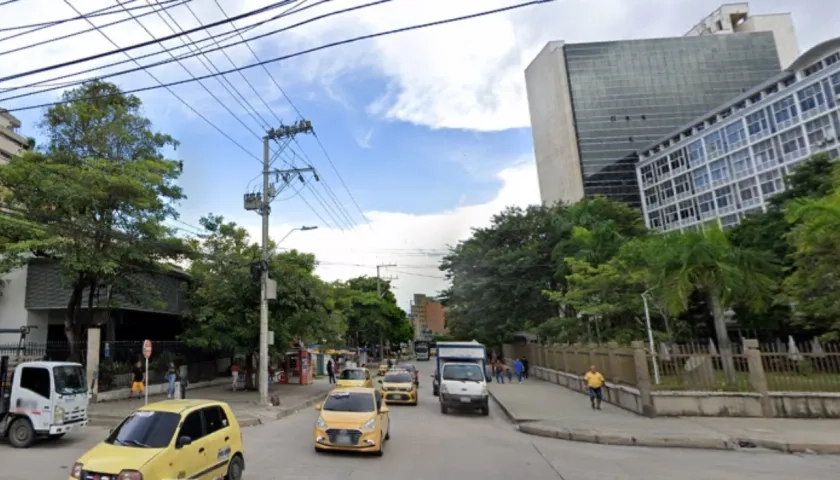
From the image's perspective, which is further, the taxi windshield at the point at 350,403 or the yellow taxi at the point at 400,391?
the yellow taxi at the point at 400,391

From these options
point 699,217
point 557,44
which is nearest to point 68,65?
point 699,217

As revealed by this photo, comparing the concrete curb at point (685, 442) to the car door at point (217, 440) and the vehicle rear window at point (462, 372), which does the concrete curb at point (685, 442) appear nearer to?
the vehicle rear window at point (462, 372)

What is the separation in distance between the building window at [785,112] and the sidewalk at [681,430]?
187 feet

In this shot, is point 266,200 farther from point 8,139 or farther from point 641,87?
point 641,87

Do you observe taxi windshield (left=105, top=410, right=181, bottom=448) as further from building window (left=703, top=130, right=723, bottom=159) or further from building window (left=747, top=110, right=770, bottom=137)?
building window (left=703, top=130, right=723, bottom=159)

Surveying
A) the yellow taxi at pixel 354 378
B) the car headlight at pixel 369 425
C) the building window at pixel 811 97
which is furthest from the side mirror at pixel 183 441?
the building window at pixel 811 97

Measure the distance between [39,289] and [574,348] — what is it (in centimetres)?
2780

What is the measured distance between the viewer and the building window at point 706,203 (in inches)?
2669

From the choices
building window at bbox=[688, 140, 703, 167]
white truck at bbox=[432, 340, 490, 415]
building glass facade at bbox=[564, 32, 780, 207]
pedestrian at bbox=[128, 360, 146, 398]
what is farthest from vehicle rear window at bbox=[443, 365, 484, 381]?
building glass facade at bbox=[564, 32, 780, 207]

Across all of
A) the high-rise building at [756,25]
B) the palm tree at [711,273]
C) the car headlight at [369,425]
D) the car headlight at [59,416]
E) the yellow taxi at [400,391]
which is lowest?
the yellow taxi at [400,391]

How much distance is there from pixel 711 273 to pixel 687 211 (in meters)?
63.7

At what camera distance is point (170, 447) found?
6.47 m

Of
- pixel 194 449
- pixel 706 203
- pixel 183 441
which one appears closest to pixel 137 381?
pixel 194 449

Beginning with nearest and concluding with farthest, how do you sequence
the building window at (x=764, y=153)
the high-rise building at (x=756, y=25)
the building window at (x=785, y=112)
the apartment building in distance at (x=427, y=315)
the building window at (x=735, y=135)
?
the building window at (x=785, y=112)
the building window at (x=764, y=153)
the building window at (x=735, y=135)
the high-rise building at (x=756, y=25)
the apartment building in distance at (x=427, y=315)
